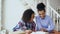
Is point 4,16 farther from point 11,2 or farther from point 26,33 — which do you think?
point 26,33

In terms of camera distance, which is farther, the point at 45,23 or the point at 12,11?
the point at 12,11

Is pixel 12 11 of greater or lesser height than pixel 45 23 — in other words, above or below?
above

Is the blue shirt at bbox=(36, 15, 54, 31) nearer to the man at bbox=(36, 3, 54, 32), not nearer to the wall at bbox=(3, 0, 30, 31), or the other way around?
the man at bbox=(36, 3, 54, 32)

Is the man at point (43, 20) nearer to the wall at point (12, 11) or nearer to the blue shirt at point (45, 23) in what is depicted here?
the blue shirt at point (45, 23)

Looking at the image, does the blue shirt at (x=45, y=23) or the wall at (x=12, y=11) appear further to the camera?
the wall at (x=12, y=11)

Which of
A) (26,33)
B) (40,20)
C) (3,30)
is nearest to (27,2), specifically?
(3,30)

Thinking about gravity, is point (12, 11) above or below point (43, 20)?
above

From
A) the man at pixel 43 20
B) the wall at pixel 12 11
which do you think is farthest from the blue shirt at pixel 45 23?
the wall at pixel 12 11

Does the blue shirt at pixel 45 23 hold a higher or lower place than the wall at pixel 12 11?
lower

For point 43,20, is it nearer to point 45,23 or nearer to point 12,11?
point 45,23

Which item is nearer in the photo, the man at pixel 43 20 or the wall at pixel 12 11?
the man at pixel 43 20

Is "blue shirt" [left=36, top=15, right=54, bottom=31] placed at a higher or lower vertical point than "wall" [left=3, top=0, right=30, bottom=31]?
lower

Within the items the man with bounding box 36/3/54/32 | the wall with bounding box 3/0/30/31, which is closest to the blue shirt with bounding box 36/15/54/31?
the man with bounding box 36/3/54/32

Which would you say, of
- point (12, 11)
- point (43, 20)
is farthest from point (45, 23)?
point (12, 11)
